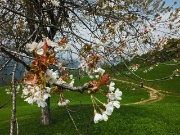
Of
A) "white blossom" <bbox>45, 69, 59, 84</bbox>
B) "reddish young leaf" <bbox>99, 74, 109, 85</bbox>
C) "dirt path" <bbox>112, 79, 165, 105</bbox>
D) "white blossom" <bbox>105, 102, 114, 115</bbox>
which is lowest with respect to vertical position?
"dirt path" <bbox>112, 79, 165, 105</bbox>

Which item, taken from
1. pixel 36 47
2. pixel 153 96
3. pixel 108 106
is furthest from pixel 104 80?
pixel 153 96

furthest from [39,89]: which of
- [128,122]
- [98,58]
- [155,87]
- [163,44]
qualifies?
[155,87]

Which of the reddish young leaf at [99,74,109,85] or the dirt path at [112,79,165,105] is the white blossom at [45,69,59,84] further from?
the dirt path at [112,79,165,105]

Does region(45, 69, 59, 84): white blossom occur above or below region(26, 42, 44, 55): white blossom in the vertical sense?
below

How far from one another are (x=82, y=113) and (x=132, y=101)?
873 cm

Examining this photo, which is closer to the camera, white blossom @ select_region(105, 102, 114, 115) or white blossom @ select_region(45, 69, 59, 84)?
white blossom @ select_region(45, 69, 59, 84)

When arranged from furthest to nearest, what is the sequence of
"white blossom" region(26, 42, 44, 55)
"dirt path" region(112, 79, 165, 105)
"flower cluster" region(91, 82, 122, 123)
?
Result: "dirt path" region(112, 79, 165, 105)
"flower cluster" region(91, 82, 122, 123)
"white blossom" region(26, 42, 44, 55)

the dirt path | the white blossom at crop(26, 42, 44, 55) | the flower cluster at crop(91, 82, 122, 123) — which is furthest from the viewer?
the dirt path

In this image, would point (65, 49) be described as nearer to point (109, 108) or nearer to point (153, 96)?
point (109, 108)

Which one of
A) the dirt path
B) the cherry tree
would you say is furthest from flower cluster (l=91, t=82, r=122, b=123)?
the dirt path

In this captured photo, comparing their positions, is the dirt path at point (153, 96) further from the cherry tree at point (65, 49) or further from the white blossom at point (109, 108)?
the white blossom at point (109, 108)

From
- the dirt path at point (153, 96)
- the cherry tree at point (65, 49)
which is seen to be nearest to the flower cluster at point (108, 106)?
the cherry tree at point (65, 49)

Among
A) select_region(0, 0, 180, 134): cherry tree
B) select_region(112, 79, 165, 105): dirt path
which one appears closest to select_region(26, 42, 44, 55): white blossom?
select_region(0, 0, 180, 134): cherry tree

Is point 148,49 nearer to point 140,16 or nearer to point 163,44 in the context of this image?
point 163,44
